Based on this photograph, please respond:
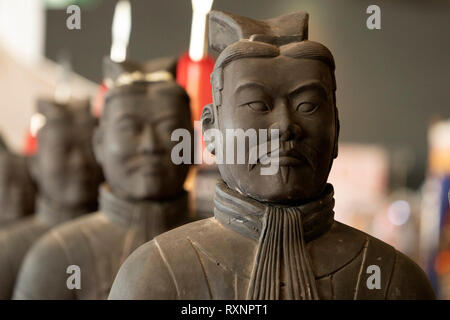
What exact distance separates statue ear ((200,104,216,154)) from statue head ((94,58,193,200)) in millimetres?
846

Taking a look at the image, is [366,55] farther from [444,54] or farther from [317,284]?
[317,284]

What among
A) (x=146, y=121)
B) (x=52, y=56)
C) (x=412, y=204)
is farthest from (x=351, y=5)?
(x=146, y=121)

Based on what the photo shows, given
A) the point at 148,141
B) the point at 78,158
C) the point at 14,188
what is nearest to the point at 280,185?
the point at 148,141

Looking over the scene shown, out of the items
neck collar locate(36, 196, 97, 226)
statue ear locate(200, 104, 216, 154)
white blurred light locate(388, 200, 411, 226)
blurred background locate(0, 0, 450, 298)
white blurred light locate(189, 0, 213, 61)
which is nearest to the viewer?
statue ear locate(200, 104, 216, 154)

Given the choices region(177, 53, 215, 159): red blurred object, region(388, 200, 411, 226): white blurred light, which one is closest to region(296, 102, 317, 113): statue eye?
region(177, 53, 215, 159): red blurred object

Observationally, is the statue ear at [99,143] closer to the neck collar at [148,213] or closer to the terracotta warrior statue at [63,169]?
the neck collar at [148,213]

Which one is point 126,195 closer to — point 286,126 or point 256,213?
point 256,213

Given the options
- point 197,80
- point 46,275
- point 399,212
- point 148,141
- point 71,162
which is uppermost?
point 197,80

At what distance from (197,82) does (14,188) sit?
1584 millimetres

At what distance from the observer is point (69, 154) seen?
3.66 meters

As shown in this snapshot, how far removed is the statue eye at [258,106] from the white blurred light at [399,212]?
5061mm

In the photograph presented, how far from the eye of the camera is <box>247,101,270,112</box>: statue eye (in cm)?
186

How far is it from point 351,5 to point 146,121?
4420 mm

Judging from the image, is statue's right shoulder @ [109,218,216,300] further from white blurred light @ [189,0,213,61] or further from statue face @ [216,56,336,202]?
white blurred light @ [189,0,213,61]
